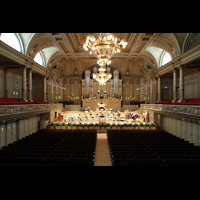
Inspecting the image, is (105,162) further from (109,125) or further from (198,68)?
(198,68)

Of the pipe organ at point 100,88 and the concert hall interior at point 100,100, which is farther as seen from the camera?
the pipe organ at point 100,88

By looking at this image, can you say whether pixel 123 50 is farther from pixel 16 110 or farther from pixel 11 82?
pixel 16 110

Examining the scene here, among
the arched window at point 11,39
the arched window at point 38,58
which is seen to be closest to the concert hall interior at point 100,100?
the arched window at point 11,39

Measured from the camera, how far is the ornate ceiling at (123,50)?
1540 cm

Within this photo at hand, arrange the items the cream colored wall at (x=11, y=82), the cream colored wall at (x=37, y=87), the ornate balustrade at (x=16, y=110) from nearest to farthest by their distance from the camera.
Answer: the ornate balustrade at (x=16, y=110) < the cream colored wall at (x=11, y=82) < the cream colored wall at (x=37, y=87)

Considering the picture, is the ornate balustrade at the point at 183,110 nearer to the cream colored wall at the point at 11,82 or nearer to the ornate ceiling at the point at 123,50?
the ornate ceiling at the point at 123,50

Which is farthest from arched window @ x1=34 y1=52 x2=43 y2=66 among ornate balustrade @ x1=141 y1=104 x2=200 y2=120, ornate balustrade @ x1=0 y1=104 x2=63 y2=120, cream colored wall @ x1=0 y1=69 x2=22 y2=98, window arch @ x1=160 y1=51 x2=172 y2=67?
window arch @ x1=160 y1=51 x2=172 y2=67

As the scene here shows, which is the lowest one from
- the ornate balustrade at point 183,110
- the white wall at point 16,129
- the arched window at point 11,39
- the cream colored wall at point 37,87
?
the white wall at point 16,129

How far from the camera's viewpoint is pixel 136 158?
6.19 metres

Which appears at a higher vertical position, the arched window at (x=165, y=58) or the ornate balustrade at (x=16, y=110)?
the arched window at (x=165, y=58)

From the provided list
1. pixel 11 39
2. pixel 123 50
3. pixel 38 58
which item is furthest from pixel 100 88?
pixel 11 39

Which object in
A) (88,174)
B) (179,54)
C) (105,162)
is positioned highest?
(179,54)

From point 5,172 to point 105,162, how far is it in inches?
213
